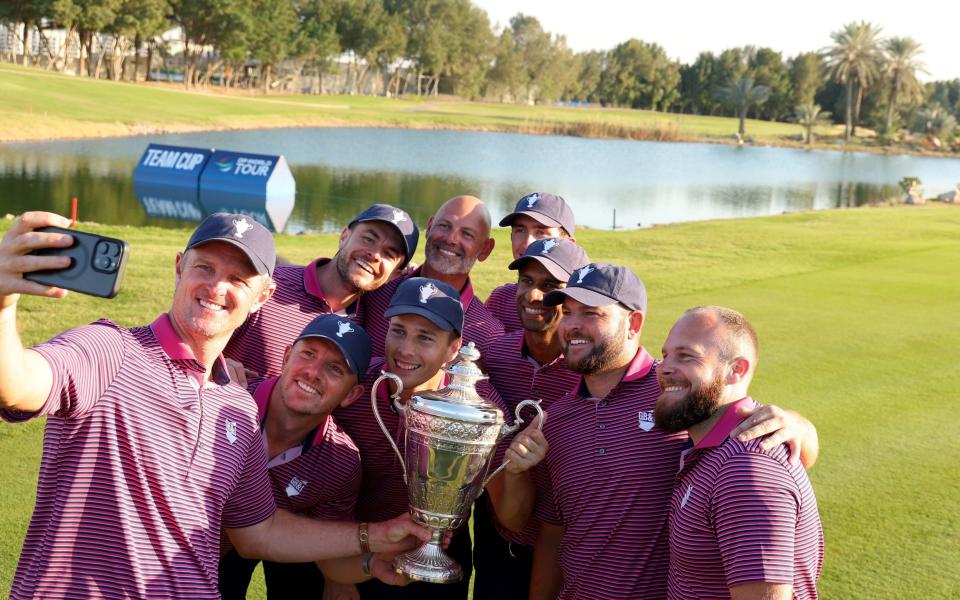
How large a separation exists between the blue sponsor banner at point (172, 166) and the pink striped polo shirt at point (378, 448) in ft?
80.0

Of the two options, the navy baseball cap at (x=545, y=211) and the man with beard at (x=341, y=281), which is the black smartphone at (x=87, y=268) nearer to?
the man with beard at (x=341, y=281)

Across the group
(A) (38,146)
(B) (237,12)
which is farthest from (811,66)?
(A) (38,146)

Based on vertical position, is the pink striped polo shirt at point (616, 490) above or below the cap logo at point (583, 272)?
below

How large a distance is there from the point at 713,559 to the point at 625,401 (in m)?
0.80

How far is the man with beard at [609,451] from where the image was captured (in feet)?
11.7

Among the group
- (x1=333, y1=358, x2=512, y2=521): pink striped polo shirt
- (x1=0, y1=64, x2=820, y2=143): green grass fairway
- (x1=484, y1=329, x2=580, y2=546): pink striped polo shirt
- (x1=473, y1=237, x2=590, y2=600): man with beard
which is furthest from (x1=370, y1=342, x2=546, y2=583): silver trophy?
(x1=0, y1=64, x2=820, y2=143): green grass fairway

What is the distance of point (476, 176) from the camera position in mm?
40250

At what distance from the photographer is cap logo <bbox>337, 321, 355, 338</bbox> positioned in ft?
12.0

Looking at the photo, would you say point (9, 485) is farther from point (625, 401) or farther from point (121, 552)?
point (625, 401)

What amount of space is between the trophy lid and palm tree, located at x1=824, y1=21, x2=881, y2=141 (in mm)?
108682

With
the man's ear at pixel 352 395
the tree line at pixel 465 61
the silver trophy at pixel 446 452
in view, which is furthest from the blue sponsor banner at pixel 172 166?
the tree line at pixel 465 61

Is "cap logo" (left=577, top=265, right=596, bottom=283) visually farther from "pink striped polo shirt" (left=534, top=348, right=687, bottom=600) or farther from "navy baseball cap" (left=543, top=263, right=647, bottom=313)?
"pink striped polo shirt" (left=534, top=348, right=687, bottom=600)

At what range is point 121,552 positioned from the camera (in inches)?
111

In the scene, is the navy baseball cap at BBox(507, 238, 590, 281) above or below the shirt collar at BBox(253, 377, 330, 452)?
above
